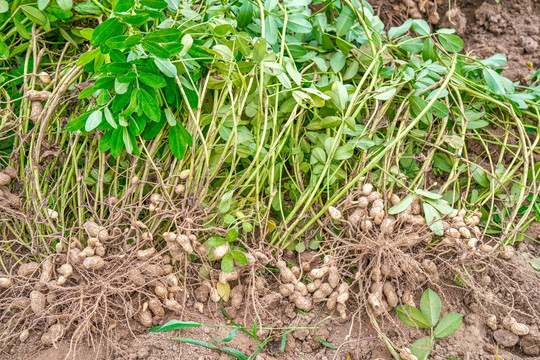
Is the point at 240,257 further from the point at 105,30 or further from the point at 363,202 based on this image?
the point at 105,30

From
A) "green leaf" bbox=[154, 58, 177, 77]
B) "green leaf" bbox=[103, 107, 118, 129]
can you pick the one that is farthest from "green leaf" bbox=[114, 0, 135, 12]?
"green leaf" bbox=[103, 107, 118, 129]

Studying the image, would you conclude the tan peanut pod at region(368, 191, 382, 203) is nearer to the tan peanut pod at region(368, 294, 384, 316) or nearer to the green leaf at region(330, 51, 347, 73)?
the tan peanut pod at region(368, 294, 384, 316)

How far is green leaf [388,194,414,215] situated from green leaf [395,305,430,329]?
24 cm

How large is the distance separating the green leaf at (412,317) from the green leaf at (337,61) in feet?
2.32

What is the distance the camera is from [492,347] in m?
1.08

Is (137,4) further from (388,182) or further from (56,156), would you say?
(388,182)

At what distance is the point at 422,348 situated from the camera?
3.46ft

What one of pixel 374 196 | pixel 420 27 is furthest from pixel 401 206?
pixel 420 27

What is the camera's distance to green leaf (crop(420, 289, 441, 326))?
110 cm

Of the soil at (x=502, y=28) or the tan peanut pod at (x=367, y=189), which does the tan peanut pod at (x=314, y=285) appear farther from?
the soil at (x=502, y=28)

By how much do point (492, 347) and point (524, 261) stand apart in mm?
298

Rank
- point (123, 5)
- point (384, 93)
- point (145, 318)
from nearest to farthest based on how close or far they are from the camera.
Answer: point (123, 5) → point (145, 318) → point (384, 93)

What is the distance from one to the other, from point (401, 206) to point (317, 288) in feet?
1.02

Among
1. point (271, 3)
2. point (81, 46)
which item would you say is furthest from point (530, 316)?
point (81, 46)
